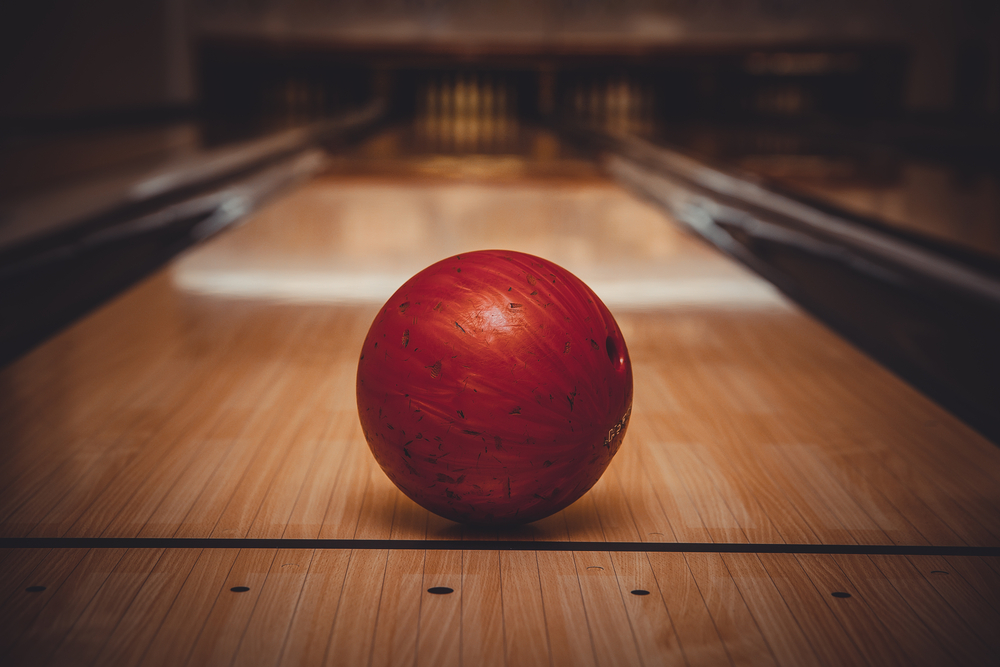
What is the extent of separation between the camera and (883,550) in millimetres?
965

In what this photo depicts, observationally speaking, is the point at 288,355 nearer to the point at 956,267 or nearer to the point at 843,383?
the point at 843,383

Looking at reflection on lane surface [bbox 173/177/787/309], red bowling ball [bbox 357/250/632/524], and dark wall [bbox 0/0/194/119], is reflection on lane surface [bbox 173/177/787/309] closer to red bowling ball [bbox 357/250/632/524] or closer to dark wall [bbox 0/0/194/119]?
red bowling ball [bbox 357/250/632/524]

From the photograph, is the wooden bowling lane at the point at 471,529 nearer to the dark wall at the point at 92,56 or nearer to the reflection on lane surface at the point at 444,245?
the reflection on lane surface at the point at 444,245

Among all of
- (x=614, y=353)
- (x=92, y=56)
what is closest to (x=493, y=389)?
(x=614, y=353)

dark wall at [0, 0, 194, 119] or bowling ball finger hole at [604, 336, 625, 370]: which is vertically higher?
dark wall at [0, 0, 194, 119]

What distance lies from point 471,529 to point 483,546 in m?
0.05

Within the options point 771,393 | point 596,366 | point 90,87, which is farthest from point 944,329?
point 90,87

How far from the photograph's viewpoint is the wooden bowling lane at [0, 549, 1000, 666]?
0.78m

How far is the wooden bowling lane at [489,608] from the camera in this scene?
777 millimetres

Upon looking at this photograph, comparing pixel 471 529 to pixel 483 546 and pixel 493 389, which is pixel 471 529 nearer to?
pixel 483 546

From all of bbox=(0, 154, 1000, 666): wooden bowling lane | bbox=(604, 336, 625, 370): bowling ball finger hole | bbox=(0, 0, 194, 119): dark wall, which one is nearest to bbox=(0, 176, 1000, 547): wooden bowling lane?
bbox=(0, 154, 1000, 666): wooden bowling lane

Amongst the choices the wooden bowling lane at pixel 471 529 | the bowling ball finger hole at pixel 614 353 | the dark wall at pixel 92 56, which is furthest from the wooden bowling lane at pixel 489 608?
the dark wall at pixel 92 56

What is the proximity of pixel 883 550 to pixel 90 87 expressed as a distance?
6.14 m

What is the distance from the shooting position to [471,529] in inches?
39.9
